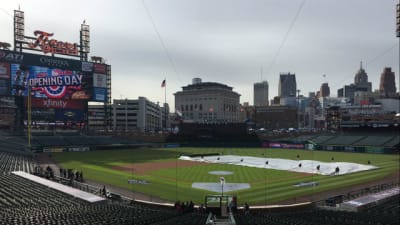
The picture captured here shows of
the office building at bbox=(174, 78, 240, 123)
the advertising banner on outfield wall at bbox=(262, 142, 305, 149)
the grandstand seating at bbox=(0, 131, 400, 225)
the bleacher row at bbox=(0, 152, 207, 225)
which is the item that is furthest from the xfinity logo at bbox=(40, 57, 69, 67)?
the office building at bbox=(174, 78, 240, 123)

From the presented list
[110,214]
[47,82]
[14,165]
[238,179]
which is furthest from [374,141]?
[47,82]

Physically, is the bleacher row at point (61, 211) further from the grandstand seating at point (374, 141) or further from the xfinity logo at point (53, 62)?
the grandstand seating at point (374, 141)

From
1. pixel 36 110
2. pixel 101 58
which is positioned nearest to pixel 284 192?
pixel 36 110

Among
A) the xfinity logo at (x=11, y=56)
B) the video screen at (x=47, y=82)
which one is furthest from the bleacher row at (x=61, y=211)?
the xfinity logo at (x=11, y=56)

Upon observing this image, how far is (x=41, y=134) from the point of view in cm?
8150

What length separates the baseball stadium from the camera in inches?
778

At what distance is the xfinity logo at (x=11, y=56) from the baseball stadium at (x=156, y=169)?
19 centimetres

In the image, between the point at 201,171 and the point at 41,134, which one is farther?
the point at 41,134

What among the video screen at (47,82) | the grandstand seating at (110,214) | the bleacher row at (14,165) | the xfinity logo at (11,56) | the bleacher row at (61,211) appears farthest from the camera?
the video screen at (47,82)

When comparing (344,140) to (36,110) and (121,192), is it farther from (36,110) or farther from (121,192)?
(36,110)

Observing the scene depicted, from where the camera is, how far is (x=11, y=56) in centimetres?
6938

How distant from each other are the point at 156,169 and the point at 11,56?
44778 millimetres

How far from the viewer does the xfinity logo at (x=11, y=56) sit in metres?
68.2

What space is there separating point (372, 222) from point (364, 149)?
61226 millimetres
